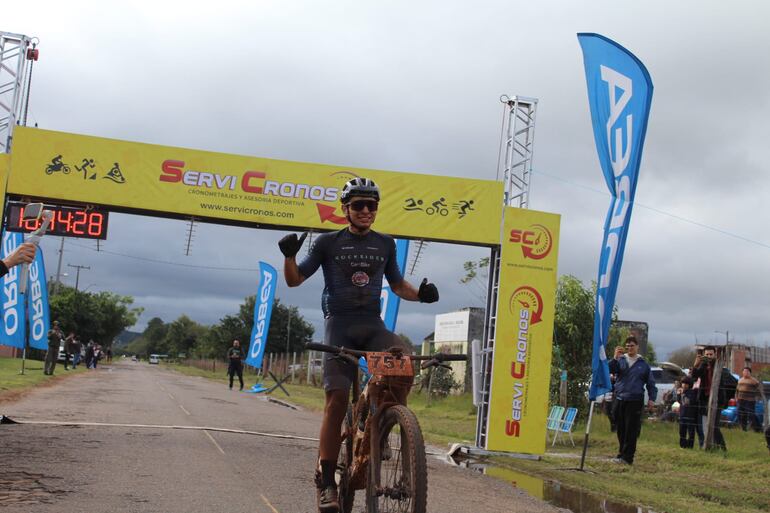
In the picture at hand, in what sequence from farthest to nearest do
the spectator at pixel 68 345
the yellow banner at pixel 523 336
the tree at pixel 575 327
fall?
the spectator at pixel 68 345 → the tree at pixel 575 327 → the yellow banner at pixel 523 336

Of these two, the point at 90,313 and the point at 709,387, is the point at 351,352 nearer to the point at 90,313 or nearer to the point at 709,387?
the point at 709,387

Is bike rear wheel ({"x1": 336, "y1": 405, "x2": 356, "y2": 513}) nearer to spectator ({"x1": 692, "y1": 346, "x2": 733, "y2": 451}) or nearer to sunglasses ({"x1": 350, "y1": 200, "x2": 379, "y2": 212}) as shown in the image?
sunglasses ({"x1": 350, "y1": 200, "x2": 379, "y2": 212})

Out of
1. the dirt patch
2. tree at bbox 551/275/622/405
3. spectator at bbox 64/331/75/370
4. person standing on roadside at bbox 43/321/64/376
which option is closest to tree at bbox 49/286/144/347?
spectator at bbox 64/331/75/370

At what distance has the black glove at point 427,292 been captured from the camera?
5293 millimetres

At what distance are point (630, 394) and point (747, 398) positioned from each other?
12.2 feet

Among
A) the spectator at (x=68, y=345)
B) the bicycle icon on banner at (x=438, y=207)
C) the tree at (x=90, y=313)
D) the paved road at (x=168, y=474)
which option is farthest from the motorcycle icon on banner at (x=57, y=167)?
the tree at (x=90, y=313)

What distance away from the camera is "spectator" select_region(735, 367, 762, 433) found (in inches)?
575

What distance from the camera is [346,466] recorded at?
5.20 m

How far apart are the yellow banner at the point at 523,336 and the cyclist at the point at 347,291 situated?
7.95 meters

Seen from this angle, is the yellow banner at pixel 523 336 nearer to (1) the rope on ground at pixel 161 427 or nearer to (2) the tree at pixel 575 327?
(1) the rope on ground at pixel 161 427

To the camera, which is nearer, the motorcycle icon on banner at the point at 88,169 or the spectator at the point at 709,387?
the motorcycle icon on banner at the point at 88,169

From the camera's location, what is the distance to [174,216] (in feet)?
41.1

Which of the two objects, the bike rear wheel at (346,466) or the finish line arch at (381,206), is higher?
the finish line arch at (381,206)

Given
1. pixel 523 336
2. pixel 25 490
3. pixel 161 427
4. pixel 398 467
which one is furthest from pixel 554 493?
pixel 161 427
